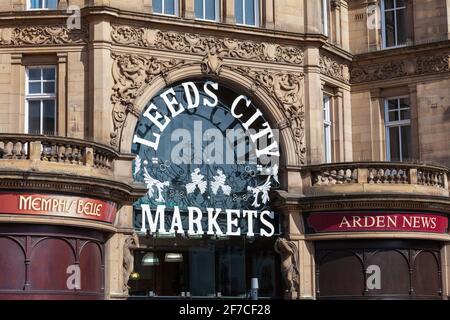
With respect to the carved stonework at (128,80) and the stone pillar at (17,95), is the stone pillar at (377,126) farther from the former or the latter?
the stone pillar at (17,95)

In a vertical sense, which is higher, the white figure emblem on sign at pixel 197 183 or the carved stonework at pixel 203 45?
the carved stonework at pixel 203 45

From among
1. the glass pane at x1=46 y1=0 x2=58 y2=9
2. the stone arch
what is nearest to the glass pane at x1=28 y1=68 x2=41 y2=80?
the glass pane at x1=46 y1=0 x2=58 y2=9

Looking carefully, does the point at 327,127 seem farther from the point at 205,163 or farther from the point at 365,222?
the point at 205,163

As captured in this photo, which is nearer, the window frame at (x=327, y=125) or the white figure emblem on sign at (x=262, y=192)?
the white figure emblem on sign at (x=262, y=192)

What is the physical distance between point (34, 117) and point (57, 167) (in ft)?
10.6

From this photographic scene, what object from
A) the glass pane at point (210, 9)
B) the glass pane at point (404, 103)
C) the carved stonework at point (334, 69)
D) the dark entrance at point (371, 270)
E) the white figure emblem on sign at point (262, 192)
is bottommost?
the dark entrance at point (371, 270)

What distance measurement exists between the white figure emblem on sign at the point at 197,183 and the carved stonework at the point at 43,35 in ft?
15.4

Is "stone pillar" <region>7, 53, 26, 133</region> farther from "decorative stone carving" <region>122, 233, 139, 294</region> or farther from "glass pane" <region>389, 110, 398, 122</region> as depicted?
"glass pane" <region>389, 110, 398, 122</region>

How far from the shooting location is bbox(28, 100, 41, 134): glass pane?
25859 mm

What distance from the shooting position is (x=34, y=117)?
25891 millimetres

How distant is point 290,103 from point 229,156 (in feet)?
7.79

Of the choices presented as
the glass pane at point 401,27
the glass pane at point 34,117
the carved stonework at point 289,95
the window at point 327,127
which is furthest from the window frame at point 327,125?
the glass pane at point 34,117

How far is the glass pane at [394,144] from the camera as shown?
30641 millimetres
